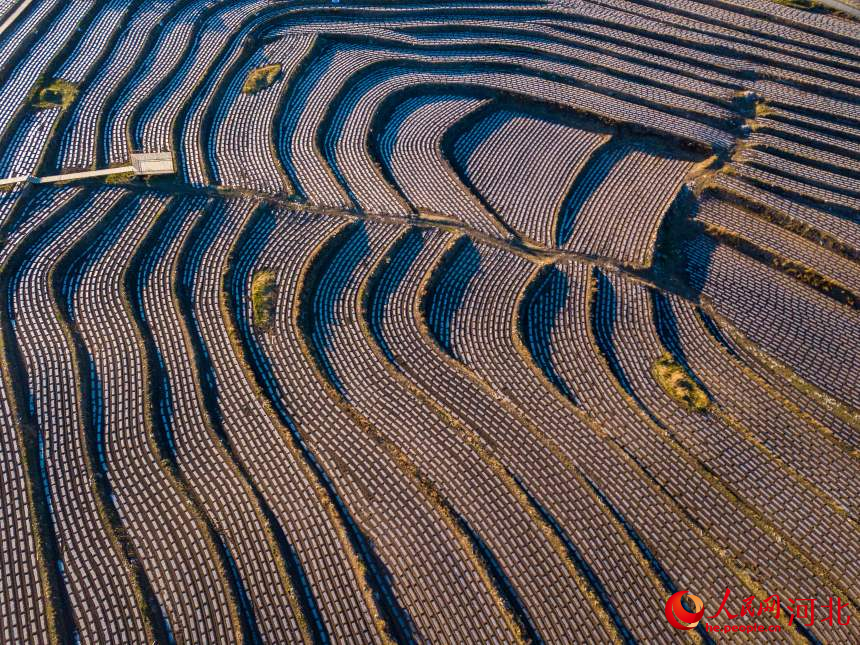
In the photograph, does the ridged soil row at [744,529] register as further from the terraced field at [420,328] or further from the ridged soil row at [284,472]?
the ridged soil row at [284,472]

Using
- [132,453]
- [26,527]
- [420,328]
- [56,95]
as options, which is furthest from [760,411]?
[56,95]

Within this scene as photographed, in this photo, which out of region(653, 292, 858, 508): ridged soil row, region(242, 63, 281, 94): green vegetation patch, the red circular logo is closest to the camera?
the red circular logo

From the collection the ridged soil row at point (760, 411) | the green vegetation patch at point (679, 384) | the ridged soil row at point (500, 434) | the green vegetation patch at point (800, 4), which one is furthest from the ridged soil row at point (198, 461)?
the green vegetation patch at point (800, 4)

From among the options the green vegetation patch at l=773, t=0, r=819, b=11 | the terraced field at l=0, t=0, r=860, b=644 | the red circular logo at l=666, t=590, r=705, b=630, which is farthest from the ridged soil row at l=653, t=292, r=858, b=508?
the green vegetation patch at l=773, t=0, r=819, b=11

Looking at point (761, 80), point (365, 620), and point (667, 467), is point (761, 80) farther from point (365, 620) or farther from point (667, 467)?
point (365, 620)

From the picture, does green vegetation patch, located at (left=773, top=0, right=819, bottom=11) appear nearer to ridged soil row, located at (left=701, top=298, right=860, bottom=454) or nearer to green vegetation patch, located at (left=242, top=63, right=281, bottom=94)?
ridged soil row, located at (left=701, top=298, right=860, bottom=454)

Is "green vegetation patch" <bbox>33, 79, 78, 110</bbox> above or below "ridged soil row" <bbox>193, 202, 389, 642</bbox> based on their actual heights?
Answer: above

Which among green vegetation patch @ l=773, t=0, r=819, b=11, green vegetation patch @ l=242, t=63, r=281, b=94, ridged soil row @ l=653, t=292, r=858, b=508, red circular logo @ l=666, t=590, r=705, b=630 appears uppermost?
green vegetation patch @ l=773, t=0, r=819, b=11

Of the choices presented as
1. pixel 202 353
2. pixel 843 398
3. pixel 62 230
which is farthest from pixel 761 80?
pixel 62 230
